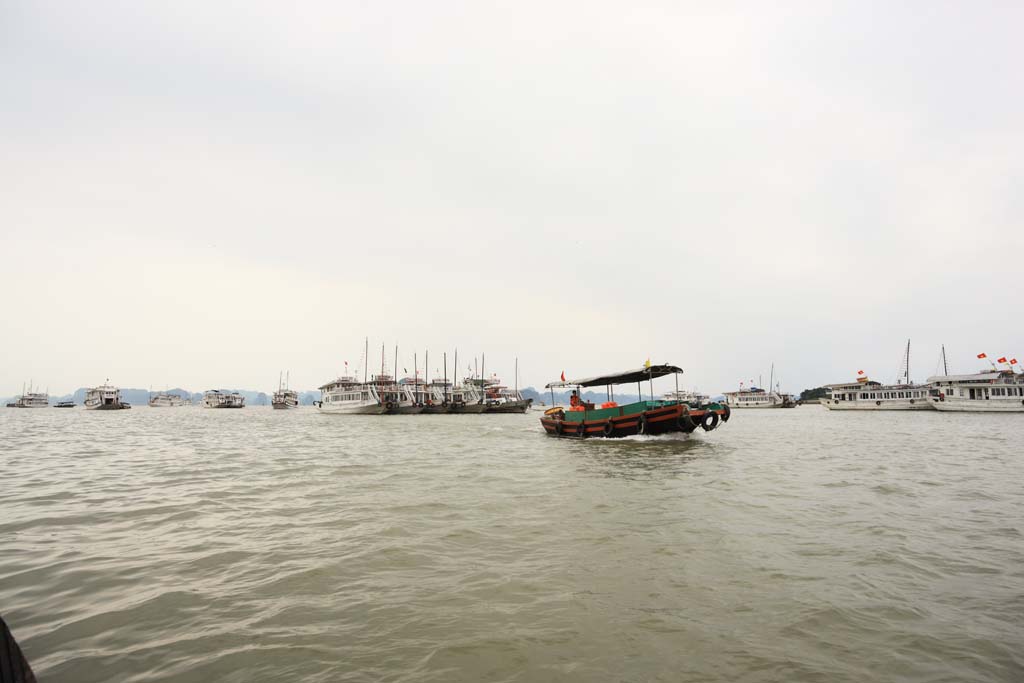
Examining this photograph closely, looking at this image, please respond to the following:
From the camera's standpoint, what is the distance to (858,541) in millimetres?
7223

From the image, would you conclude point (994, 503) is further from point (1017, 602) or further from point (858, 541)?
point (1017, 602)

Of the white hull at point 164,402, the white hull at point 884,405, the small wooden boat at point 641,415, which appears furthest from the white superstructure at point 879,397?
the white hull at point 164,402

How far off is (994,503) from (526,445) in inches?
685

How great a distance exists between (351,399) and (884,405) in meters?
74.0

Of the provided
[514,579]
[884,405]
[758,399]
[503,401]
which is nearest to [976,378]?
[884,405]

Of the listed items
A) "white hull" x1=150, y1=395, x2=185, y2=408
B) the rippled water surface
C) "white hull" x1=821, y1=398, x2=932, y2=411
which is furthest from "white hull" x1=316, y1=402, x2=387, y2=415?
"white hull" x1=150, y1=395, x2=185, y2=408

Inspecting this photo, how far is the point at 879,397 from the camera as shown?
6506 centimetres

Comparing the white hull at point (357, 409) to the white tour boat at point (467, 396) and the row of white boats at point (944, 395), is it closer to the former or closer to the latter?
the white tour boat at point (467, 396)

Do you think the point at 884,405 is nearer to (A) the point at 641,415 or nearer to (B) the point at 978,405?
(B) the point at 978,405

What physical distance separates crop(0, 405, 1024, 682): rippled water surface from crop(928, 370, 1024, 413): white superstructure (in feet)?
176

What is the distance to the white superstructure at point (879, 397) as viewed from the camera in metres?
60.6

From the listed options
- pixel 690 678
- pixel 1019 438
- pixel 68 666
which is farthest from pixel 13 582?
pixel 1019 438

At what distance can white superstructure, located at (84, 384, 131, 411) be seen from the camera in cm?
8662

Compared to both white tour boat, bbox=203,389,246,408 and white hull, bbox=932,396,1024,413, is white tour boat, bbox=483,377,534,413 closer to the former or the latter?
white hull, bbox=932,396,1024,413
